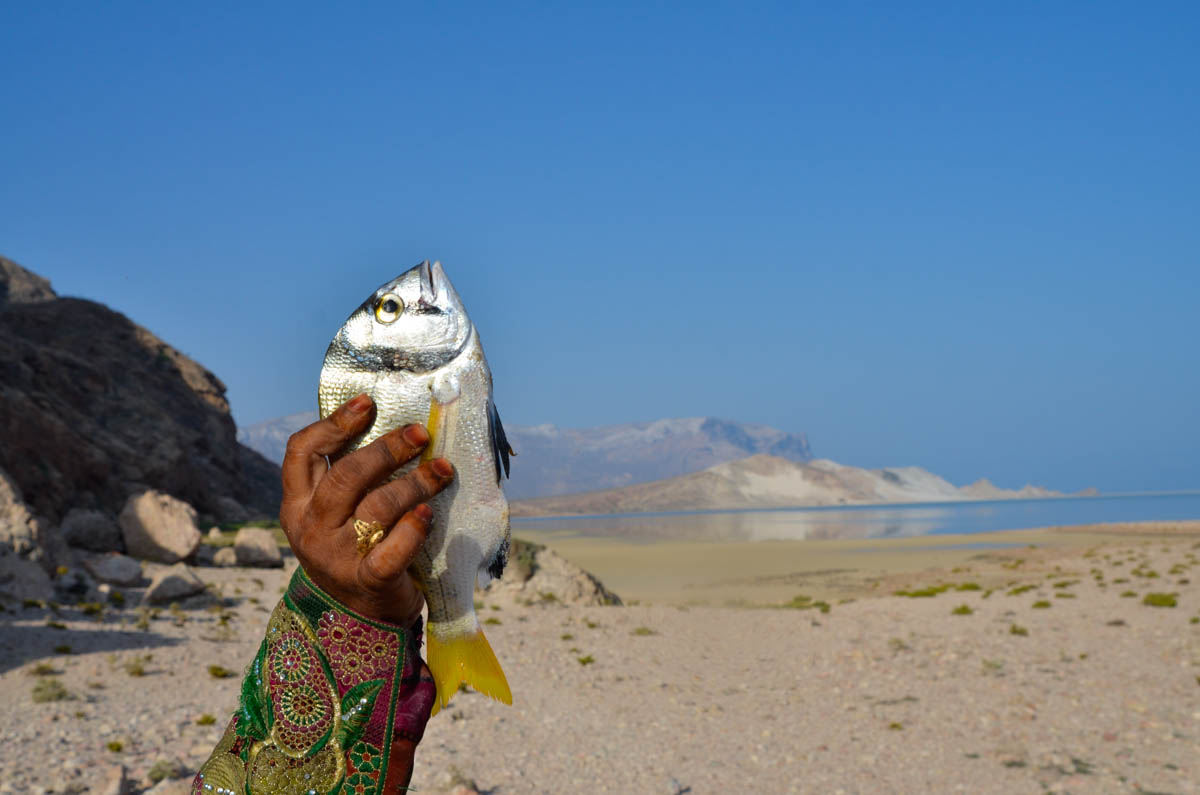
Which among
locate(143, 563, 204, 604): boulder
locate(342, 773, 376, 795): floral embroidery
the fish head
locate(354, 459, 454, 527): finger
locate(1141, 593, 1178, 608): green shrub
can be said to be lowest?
locate(1141, 593, 1178, 608): green shrub

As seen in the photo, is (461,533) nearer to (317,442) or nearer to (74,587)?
(317,442)

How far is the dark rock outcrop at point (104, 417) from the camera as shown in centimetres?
1875

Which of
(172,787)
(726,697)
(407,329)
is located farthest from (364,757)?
(726,697)

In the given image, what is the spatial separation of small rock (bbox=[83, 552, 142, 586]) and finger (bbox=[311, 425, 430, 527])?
1305 centimetres

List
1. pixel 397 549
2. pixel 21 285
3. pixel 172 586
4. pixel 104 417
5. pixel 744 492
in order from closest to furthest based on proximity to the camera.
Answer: pixel 397 549, pixel 172 586, pixel 104 417, pixel 21 285, pixel 744 492

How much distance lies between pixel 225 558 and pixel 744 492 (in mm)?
135719

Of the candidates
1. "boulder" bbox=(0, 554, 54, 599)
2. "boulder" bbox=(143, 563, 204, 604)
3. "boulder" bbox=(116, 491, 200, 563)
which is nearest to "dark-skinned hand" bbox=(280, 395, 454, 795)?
"boulder" bbox=(0, 554, 54, 599)

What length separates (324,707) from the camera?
1.71 m

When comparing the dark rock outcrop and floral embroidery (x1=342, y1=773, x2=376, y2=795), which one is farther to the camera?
the dark rock outcrop

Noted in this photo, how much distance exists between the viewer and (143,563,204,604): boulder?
12.5 meters

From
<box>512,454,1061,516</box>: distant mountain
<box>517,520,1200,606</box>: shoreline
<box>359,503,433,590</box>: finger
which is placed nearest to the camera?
<box>359,503,433,590</box>: finger

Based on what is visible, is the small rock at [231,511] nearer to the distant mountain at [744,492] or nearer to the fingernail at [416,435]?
the fingernail at [416,435]

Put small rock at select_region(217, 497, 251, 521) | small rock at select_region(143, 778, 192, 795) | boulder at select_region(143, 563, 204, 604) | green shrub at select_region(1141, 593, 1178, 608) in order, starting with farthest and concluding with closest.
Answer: small rock at select_region(217, 497, 251, 521) < green shrub at select_region(1141, 593, 1178, 608) < boulder at select_region(143, 563, 204, 604) < small rock at select_region(143, 778, 192, 795)

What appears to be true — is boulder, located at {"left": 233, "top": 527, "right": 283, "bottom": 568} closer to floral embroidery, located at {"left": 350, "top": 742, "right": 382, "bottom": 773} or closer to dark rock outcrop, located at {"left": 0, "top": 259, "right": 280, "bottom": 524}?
dark rock outcrop, located at {"left": 0, "top": 259, "right": 280, "bottom": 524}
